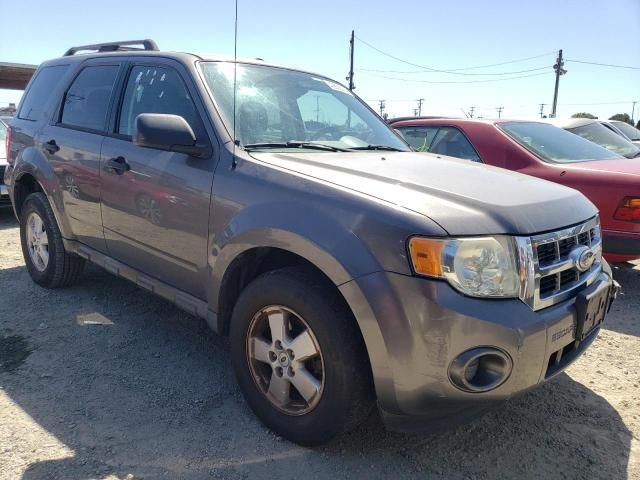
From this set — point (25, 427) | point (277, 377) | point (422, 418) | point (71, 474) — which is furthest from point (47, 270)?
point (422, 418)


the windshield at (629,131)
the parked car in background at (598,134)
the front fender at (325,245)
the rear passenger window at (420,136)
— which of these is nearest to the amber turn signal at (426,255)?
the front fender at (325,245)

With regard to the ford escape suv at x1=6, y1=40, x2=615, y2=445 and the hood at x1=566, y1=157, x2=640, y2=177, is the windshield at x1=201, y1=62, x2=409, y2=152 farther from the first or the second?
the hood at x1=566, y1=157, x2=640, y2=177

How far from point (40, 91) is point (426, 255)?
4.06 metres

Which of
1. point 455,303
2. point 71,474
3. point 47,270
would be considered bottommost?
point 71,474

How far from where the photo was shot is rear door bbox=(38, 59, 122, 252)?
3.65 metres

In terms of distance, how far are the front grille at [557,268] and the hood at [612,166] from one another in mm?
2515

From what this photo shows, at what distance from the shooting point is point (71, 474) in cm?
227

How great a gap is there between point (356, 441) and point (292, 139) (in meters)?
1.66

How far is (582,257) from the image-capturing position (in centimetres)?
236

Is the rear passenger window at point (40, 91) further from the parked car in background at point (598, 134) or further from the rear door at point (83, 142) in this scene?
the parked car in background at point (598, 134)

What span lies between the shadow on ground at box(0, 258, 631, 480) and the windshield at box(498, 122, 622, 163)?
2682mm

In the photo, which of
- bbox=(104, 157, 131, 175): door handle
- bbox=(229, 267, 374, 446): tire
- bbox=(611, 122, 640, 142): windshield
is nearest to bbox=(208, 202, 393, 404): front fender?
bbox=(229, 267, 374, 446): tire

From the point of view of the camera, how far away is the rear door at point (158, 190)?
2820 millimetres

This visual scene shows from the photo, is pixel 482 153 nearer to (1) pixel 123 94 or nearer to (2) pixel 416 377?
(1) pixel 123 94
